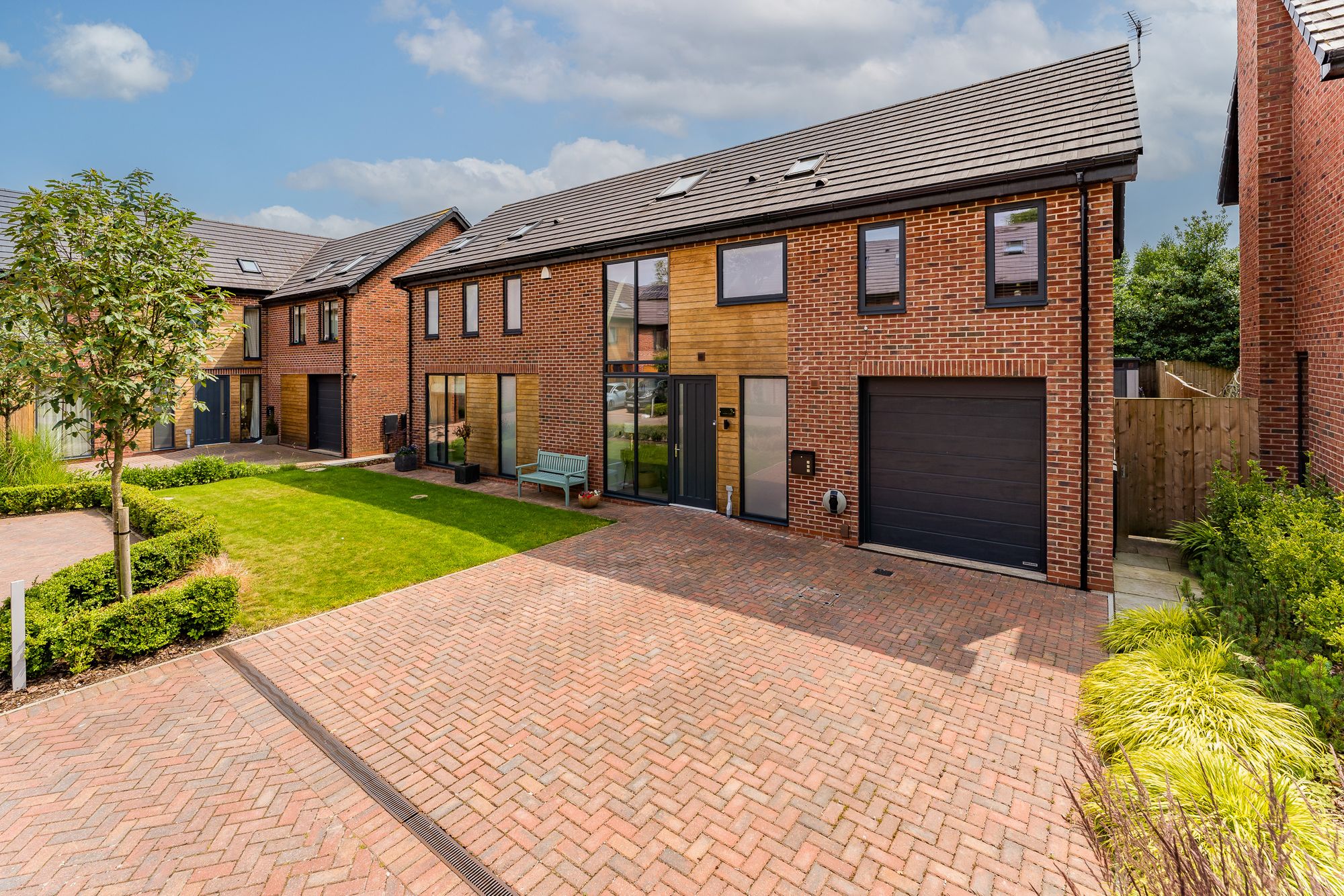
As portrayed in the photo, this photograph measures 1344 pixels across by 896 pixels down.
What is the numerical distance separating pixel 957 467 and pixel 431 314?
14227 mm

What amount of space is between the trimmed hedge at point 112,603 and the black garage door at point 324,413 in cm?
1149

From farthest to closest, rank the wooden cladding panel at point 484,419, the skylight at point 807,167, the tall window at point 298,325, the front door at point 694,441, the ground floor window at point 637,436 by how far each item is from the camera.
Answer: the tall window at point 298,325 → the wooden cladding panel at point 484,419 → the ground floor window at point 637,436 → the front door at point 694,441 → the skylight at point 807,167

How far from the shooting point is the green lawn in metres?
7.76

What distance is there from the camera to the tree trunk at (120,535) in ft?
20.9

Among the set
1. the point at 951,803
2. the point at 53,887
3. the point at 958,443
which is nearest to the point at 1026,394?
the point at 958,443

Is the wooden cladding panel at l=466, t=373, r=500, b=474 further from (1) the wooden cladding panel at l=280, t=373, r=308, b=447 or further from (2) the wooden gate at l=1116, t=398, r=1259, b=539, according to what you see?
(2) the wooden gate at l=1116, t=398, r=1259, b=539

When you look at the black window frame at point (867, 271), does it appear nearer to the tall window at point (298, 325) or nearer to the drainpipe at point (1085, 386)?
the drainpipe at point (1085, 386)

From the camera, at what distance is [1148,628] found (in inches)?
228

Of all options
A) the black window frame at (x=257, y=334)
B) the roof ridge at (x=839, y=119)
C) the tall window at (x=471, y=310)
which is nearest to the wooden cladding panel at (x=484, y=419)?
the tall window at (x=471, y=310)

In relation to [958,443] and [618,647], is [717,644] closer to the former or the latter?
[618,647]

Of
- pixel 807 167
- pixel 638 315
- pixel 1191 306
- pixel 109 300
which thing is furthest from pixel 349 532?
pixel 1191 306

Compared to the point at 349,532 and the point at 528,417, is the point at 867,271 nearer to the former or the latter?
the point at 528,417

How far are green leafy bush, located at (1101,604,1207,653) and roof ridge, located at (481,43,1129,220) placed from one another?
8.82 m

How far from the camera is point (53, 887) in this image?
3.17 m
